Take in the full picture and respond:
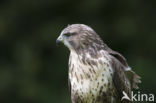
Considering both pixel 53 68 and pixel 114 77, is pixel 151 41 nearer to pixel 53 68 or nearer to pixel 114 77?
pixel 53 68

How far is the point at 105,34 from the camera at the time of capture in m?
13.3

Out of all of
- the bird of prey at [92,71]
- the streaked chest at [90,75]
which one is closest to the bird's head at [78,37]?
the bird of prey at [92,71]

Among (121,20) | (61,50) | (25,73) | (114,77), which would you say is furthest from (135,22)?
(114,77)

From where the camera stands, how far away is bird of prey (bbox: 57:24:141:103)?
826 cm

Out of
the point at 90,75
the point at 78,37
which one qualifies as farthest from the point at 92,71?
the point at 78,37

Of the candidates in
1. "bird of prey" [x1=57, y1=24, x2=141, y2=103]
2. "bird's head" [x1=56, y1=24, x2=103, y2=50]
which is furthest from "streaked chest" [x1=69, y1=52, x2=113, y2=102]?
"bird's head" [x1=56, y1=24, x2=103, y2=50]

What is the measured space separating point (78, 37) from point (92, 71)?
0.47m

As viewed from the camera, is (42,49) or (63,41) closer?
(63,41)

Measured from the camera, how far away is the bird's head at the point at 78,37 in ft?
26.2

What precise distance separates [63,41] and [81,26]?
28 centimetres

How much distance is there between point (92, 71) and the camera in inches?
326

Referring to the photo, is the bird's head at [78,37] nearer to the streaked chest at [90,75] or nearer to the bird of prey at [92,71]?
the bird of prey at [92,71]

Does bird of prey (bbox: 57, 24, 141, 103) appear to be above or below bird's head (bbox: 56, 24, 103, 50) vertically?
below

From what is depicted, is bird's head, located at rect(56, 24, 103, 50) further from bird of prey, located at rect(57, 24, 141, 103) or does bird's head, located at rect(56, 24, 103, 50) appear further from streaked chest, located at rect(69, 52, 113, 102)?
streaked chest, located at rect(69, 52, 113, 102)
